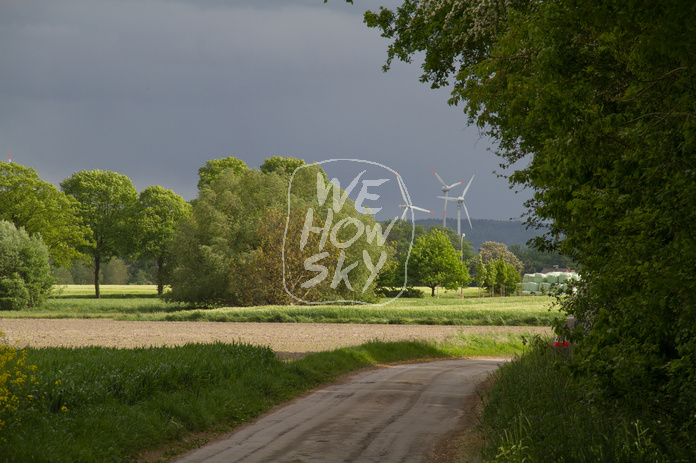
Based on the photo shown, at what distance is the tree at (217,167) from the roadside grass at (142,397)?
59.2 metres

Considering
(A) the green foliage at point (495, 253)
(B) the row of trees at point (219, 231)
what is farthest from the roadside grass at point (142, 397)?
(A) the green foliage at point (495, 253)

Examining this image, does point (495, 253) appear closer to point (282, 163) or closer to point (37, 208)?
point (282, 163)

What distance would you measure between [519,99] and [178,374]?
967 centimetres

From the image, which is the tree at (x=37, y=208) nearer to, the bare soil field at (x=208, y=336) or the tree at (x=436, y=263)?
the bare soil field at (x=208, y=336)

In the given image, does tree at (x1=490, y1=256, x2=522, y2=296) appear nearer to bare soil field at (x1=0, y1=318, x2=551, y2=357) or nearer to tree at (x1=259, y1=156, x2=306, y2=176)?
tree at (x1=259, y1=156, x2=306, y2=176)

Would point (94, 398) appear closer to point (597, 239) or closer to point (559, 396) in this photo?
point (559, 396)

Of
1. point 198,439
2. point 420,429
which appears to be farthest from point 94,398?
point 420,429

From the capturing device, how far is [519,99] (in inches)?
270

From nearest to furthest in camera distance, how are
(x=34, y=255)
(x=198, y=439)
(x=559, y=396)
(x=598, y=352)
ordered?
(x=598, y=352) → (x=559, y=396) → (x=198, y=439) → (x=34, y=255)

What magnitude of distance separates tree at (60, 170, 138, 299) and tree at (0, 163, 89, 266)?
27.7ft

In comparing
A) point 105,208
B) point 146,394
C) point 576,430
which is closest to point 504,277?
point 105,208

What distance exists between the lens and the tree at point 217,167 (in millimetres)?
75188

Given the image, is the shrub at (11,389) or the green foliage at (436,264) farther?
the green foliage at (436,264)

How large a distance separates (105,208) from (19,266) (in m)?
24.6
